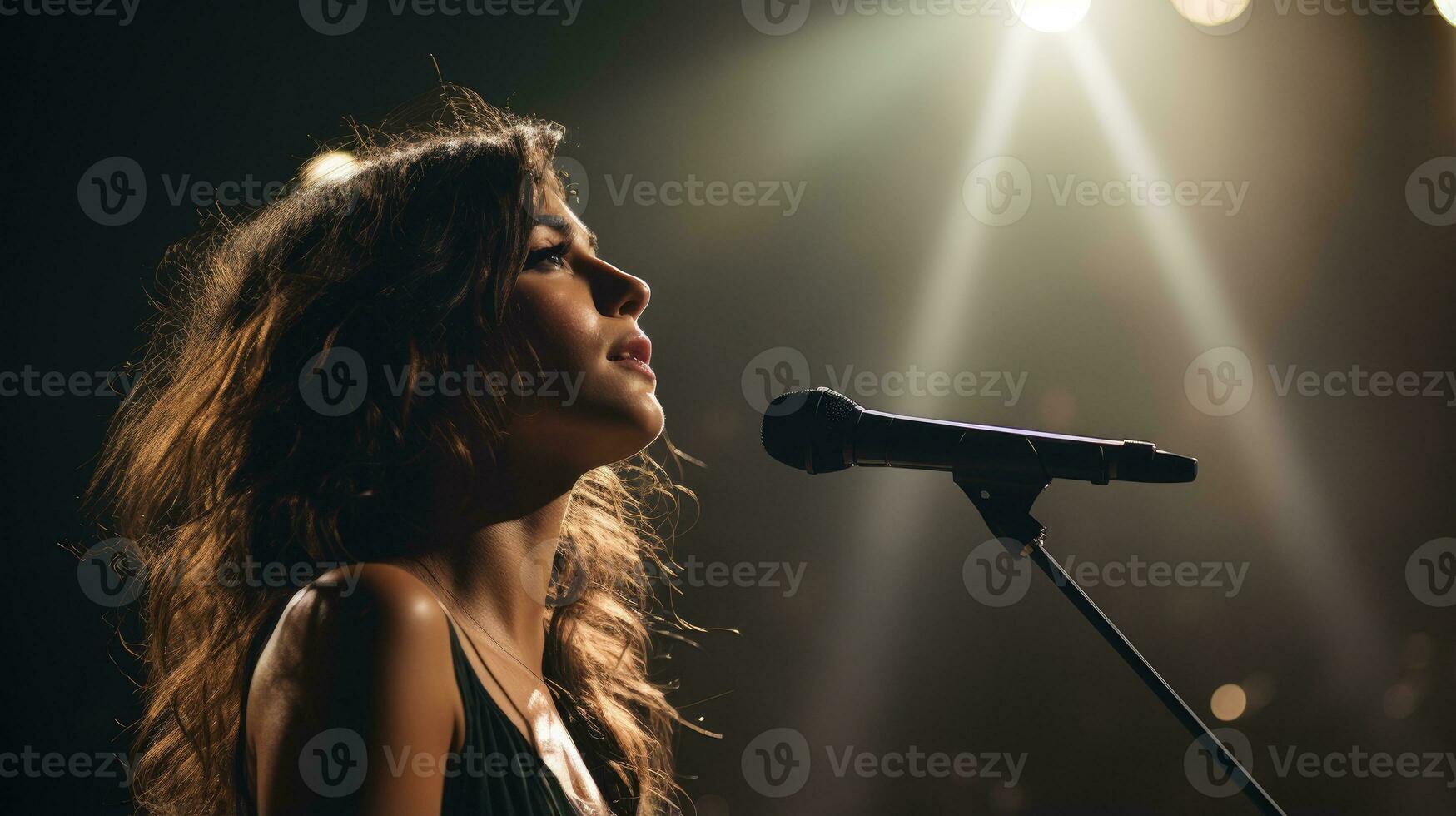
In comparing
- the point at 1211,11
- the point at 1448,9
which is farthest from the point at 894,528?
the point at 1448,9

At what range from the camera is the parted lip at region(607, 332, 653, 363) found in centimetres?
110

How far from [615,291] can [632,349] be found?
0.25 feet

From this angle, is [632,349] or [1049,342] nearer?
[632,349]

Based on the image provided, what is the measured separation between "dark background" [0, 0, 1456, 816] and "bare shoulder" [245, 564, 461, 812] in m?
2.14

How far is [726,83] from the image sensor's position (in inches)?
117

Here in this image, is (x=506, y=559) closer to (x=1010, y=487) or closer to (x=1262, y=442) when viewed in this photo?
(x=1010, y=487)

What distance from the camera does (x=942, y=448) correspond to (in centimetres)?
96

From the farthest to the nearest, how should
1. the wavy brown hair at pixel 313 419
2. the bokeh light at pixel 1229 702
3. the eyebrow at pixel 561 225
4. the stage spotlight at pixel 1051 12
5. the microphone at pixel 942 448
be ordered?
the bokeh light at pixel 1229 702, the stage spotlight at pixel 1051 12, the eyebrow at pixel 561 225, the wavy brown hair at pixel 313 419, the microphone at pixel 942 448

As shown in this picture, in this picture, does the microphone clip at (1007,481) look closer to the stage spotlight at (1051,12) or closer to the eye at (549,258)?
the eye at (549,258)

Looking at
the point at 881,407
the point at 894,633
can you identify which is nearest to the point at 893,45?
the point at 881,407

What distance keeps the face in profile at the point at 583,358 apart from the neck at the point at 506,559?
5cm

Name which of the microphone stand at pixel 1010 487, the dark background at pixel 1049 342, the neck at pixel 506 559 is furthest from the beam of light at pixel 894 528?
the microphone stand at pixel 1010 487

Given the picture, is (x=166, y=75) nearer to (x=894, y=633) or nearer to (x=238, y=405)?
(x=238, y=405)

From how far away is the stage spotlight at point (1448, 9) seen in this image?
3146 millimetres
